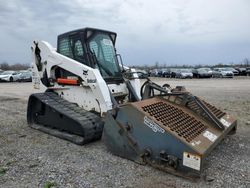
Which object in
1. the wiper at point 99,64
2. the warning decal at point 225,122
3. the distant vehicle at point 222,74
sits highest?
the wiper at point 99,64

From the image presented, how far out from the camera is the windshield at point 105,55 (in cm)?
759

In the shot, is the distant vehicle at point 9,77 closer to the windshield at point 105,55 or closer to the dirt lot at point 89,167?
the windshield at point 105,55

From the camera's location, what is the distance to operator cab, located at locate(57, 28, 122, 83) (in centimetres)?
748

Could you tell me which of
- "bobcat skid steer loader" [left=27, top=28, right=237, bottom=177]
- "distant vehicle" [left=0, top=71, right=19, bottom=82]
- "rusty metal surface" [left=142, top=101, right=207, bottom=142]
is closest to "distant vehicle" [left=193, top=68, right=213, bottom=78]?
"distant vehicle" [left=0, top=71, right=19, bottom=82]

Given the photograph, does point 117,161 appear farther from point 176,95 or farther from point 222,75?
point 222,75

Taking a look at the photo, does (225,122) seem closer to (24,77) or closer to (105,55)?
(105,55)

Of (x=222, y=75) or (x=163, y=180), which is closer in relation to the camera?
(x=163, y=180)

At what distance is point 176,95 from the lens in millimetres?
6426

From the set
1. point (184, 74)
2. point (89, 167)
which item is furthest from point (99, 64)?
point (184, 74)

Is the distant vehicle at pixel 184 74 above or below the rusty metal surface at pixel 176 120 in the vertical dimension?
below

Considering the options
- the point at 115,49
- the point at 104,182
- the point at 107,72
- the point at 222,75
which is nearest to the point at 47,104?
the point at 107,72

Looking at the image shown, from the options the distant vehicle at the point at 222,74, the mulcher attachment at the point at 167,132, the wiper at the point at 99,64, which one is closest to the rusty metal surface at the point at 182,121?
the mulcher attachment at the point at 167,132

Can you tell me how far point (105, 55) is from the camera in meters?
7.82

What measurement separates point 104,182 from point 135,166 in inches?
29.8
